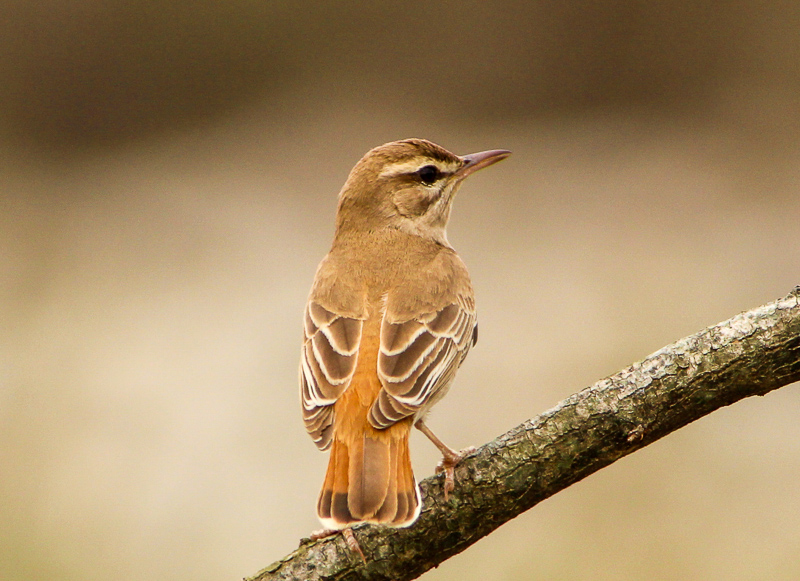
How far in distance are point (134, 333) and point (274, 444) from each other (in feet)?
8.29

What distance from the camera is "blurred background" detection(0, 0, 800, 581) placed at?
7.64 metres

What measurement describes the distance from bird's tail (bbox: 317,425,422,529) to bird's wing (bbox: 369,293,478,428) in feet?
0.33

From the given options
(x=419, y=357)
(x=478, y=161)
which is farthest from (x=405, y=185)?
(x=419, y=357)

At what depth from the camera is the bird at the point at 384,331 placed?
12.4 feet

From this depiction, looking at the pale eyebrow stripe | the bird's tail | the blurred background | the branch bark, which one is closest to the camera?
the branch bark

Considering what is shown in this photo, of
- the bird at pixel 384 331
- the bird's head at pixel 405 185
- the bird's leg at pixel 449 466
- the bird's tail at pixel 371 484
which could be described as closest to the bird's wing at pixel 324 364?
the bird at pixel 384 331

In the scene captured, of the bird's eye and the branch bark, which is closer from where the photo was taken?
the branch bark

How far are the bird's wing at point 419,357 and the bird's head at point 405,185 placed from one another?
0.75 meters

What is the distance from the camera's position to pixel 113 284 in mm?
→ 10523

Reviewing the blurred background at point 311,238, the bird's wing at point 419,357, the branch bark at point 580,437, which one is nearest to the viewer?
the branch bark at point 580,437

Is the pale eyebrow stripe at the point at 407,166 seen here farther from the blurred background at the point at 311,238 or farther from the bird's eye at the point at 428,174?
the blurred background at the point at 311,238

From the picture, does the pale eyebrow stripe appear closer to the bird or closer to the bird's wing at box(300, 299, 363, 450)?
the bird

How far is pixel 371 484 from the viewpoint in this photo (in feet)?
12.3

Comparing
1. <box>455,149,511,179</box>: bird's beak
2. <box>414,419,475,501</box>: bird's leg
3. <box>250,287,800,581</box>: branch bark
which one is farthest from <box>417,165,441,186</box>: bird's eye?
<box>250,287,800,581</box>: branch bark
